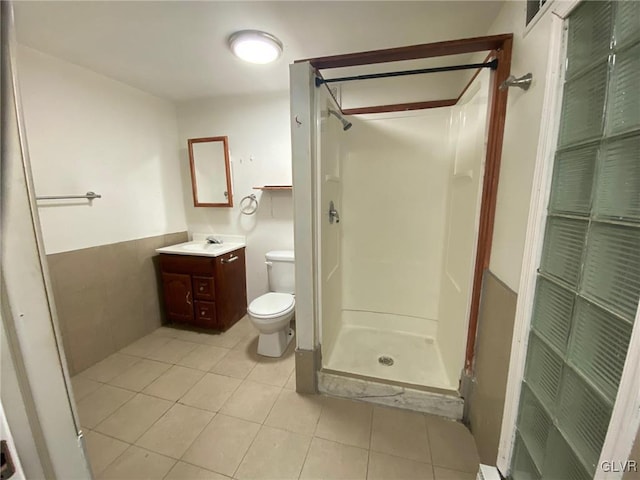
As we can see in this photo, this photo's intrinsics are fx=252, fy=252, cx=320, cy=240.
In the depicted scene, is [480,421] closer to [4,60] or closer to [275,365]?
[275,365]

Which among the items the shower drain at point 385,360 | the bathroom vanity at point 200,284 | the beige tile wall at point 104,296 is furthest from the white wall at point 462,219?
the beige tile wall at point 104,296

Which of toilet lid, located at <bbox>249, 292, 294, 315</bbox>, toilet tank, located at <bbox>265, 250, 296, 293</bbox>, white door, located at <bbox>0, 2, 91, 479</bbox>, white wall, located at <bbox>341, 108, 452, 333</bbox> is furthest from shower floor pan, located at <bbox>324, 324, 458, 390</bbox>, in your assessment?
white door, located at <bbox>0, 2, 91, 479</bbox>

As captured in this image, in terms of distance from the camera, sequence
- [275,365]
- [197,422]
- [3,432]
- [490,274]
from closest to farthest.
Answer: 1. [3,432]
2. [490,274]
3. [197,422]
4. [275,365]

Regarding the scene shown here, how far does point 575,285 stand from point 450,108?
174 cm

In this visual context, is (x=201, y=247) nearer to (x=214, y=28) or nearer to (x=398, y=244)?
(x=214, y=28)

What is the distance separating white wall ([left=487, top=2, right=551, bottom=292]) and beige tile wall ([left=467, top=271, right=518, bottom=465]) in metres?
0.08

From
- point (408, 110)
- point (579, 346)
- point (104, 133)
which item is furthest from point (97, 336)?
point (408, 110)

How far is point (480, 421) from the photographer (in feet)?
4.17

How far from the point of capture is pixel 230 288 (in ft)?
7.95

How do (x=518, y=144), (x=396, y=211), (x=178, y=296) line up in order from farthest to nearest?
(x=178, y=296) < (x=396, y=211) < (x=518, y=144)

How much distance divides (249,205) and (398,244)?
1502 millimetres

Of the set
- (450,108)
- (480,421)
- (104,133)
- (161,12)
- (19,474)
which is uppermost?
(161,12)

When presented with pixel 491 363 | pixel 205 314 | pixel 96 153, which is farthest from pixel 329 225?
pixel 96 153

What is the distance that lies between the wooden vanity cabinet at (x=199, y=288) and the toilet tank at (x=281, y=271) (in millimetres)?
379
